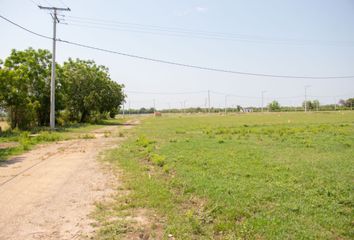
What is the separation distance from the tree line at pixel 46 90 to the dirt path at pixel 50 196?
13.2 metres

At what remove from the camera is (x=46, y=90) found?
2862cm

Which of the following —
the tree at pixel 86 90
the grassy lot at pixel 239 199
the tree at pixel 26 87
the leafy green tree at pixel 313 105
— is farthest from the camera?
the leafy green tree at pixel 313 105

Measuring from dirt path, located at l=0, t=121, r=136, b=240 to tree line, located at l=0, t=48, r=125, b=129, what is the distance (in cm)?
1323

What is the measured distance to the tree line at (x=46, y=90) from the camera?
21.5 m

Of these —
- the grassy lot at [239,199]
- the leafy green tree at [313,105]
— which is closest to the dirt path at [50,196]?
the grassy lot at [239,199]

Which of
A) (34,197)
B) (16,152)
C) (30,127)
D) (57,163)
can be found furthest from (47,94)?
(34,197)

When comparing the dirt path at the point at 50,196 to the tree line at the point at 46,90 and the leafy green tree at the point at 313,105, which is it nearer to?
the tree line at the point at 46,90

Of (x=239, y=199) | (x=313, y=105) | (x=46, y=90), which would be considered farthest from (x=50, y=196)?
(x=313, y=105)

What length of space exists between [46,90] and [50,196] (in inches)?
998

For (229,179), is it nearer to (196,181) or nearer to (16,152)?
(196,181)

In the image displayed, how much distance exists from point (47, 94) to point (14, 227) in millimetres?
26859

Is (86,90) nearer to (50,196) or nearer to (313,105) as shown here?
(50,196)


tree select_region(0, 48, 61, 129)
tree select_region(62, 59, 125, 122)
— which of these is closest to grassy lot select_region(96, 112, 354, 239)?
tree select_region(0, 48, 61, 129)

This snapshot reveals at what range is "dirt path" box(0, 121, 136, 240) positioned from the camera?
14.1ft
